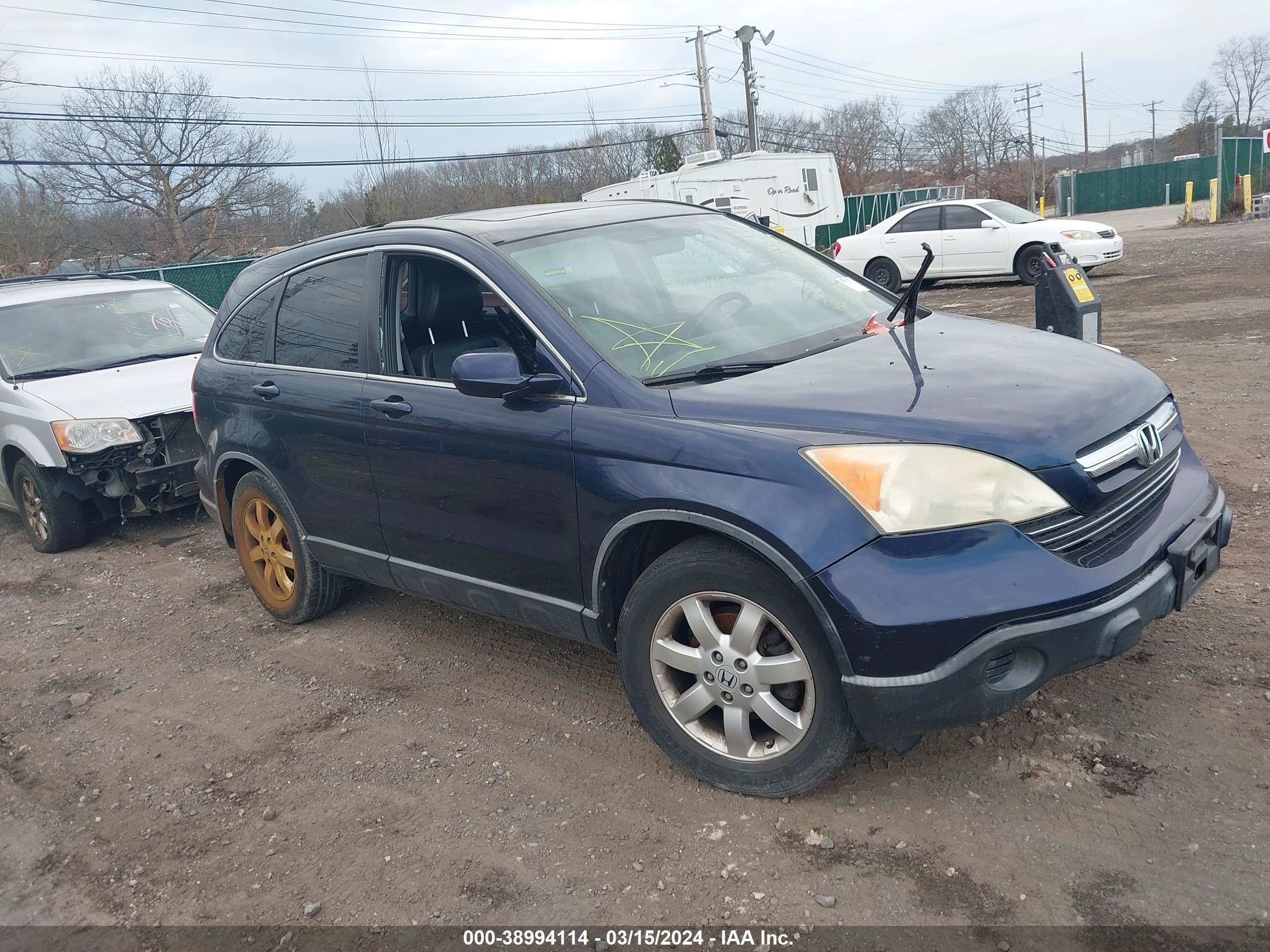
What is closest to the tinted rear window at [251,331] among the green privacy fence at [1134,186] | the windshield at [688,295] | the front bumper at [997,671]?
the windshield at [688,295]

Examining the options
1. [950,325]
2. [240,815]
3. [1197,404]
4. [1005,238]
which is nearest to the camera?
[240,815]

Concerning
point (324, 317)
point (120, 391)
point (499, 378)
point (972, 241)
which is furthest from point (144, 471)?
point (972, 241)

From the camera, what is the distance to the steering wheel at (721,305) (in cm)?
A: 373

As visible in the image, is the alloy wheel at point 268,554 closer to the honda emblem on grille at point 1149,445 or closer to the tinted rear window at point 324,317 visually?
the tinted rear window at point 324,317

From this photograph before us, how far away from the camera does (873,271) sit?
1828cm

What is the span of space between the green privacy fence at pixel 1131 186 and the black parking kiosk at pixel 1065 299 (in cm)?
4683

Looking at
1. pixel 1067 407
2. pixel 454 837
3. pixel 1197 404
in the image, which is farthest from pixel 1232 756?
pixel 1197 404

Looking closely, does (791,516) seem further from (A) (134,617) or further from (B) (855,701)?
(A) (134,617)

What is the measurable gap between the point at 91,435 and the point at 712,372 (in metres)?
5.02

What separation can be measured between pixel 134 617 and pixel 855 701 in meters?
4.45

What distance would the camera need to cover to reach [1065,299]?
19.8ft

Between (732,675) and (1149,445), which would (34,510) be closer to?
(732,675)

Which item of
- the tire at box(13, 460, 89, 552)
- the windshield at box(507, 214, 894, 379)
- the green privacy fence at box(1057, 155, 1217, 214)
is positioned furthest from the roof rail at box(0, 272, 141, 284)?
the green privacy fence at box(1057, 155, 1217, 214)

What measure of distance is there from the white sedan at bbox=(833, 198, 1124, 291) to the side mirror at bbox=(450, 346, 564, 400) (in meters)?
13.3
